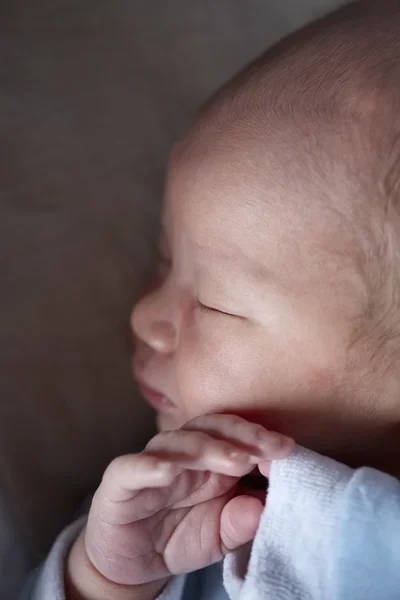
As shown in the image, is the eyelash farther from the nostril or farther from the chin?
the chin

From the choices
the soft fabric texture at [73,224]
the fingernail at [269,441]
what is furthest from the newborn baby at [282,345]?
the soft fabric texture at [73,224]

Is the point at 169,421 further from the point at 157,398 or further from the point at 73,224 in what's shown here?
the point at 73,224

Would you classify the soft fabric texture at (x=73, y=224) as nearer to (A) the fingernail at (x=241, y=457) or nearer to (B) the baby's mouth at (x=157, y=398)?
(B) the baby's mouth at (x=157, y=398)

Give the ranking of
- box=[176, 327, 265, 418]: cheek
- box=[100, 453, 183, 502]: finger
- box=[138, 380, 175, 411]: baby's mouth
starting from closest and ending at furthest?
box=[100, 453, 183, 502]: finger → box=[176, 327, 265, 418]: cheek → box=[138, 380, 175, 411]: baby's mouth

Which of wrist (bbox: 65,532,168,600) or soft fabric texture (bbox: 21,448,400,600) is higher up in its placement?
soft fabric texture (bbox: 21,448,400,600)

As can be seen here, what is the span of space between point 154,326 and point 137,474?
222 millimetres

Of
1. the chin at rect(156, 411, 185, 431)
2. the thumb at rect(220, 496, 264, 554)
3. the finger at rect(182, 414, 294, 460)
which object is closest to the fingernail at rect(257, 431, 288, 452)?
the finger at rect(182, 414, 294, 460)

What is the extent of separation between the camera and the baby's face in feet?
2.23

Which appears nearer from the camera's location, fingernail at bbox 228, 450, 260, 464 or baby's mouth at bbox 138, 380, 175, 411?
fingernail at bbox 228, 450, 260, 464

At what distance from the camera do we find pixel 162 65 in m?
1.07

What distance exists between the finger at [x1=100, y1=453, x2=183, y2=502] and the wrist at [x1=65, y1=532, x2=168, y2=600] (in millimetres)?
145

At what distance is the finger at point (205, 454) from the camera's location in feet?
2.07

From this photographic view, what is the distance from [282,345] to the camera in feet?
2.31

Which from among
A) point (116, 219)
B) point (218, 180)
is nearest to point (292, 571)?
point (218, 180)
